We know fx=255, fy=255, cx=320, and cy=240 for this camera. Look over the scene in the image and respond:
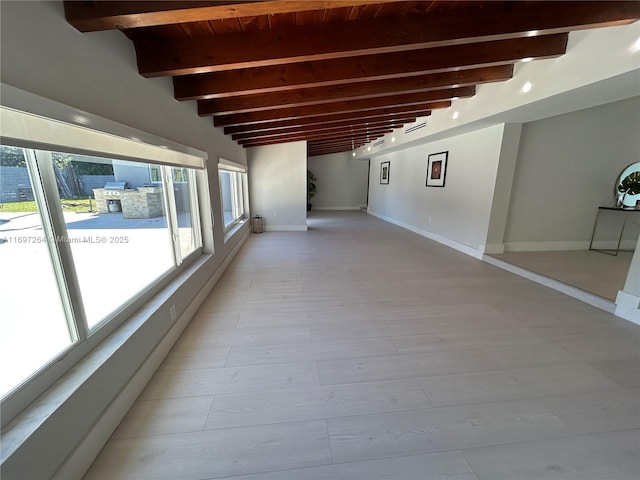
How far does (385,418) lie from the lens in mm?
1441

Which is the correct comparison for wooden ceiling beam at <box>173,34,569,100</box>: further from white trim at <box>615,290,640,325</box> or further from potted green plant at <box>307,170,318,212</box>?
potted green plant at <box>307,170,318,212</box>

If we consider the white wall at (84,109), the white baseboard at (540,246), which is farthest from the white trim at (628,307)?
the white wall at (84,109)

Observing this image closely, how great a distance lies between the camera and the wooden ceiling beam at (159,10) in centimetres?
118

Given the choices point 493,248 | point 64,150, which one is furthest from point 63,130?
point 493,248

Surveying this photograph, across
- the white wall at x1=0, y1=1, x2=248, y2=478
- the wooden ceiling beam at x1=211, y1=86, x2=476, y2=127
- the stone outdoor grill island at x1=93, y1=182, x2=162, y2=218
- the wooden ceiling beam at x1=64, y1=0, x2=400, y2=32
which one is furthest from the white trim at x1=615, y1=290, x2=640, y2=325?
the stone outdoor grill island at x1=93, y1=182, x2=162, y2=218

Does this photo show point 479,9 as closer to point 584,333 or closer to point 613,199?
point 584,333

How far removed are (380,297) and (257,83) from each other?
2.52 m

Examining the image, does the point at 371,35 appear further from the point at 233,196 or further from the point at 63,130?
the point at 233,196

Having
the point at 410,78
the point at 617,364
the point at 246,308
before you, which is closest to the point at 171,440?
the point at 246,308

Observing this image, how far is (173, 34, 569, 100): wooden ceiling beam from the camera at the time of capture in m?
2.29

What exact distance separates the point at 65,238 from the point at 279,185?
18.1 ft

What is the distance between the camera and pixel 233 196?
543 cm

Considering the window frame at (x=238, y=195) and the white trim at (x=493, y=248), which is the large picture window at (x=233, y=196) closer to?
the window frame at (x=238, y=195)

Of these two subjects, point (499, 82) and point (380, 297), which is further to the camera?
point (499, 82)
